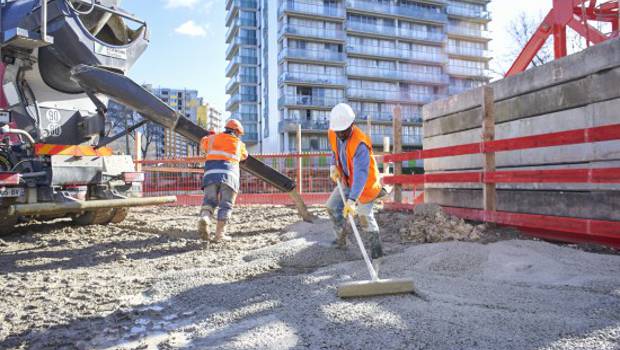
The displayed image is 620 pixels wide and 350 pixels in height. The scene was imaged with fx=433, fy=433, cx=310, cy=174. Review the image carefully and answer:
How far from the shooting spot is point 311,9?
41.9 m

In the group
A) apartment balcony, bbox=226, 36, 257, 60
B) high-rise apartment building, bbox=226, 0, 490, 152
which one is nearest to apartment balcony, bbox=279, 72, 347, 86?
high-rise apartment building, bbox=226, 0, 490, 152

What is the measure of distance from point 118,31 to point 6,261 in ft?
11.5

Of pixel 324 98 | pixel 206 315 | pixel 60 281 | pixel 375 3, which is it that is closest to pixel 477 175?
pixel 206 315

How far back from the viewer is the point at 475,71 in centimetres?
5003

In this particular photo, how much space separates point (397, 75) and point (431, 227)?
4198 cm

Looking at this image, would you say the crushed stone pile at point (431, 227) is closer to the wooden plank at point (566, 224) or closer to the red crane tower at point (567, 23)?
the wooden plank at point (566, 224)

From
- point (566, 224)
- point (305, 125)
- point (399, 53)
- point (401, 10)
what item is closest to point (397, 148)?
point (566, 224)

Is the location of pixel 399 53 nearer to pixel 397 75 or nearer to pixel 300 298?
pixel 397 75

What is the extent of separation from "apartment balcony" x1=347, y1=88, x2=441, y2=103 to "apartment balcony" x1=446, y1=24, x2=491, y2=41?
825cm

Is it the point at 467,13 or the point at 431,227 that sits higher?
the point at 467,13

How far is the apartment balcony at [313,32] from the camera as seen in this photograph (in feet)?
135

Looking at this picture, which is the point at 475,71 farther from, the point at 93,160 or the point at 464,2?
the point at 93,160

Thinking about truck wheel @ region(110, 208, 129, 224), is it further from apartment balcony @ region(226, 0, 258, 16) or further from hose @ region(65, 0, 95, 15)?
apartment balcony @ region(226, 0, 258, 16)

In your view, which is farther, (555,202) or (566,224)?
(555,202)
